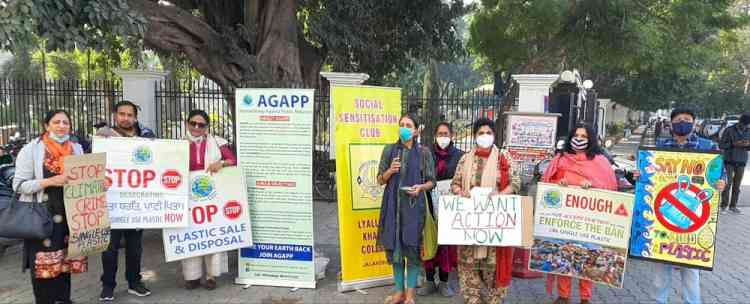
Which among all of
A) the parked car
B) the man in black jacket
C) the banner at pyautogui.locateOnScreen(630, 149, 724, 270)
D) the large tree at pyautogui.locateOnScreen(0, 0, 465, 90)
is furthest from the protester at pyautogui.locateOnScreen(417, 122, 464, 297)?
the man in black jacket

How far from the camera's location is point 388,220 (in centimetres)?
454

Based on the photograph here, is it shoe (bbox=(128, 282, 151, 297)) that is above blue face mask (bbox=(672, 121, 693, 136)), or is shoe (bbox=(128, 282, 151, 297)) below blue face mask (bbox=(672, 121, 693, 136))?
below

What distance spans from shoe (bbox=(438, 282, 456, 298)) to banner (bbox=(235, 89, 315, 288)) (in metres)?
1.27

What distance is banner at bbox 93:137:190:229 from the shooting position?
15.6 feet

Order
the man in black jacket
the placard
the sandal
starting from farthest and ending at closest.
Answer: the man in black jacket
the placard
the sandal

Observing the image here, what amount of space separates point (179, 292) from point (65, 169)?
1.65 metres

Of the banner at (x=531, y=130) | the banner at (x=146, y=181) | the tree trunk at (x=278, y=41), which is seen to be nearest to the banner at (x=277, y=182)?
the banner at (x=146, y=181)

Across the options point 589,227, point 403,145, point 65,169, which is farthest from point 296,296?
point 589,227

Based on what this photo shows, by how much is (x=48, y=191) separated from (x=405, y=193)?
2899 millimetres

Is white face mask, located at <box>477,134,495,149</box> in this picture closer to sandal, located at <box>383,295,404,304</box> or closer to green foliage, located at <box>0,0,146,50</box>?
sandal, located at <box>383,295,404,304</box>

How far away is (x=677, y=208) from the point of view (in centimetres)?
425

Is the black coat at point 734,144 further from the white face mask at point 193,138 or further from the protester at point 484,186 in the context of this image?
the white face mask at point 193,138

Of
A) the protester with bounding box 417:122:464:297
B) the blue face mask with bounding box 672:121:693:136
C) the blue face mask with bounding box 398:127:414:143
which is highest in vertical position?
the blue face mask with bounding box 672:121:693:136

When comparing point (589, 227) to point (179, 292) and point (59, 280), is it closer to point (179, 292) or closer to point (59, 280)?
point (179, 292)
